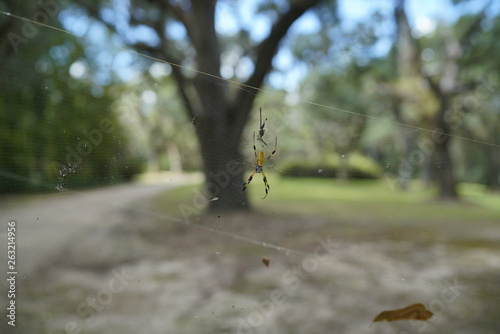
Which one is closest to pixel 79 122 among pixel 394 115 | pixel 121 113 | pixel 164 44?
pixel 121 113

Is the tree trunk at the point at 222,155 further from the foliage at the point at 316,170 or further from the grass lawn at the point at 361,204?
the grass lawn at the point at 361,204

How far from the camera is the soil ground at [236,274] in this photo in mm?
3018

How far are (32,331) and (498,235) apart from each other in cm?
735

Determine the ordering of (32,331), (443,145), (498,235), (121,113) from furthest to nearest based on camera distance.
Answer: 1. (443,145)
2. (498,235)
3. (121,113)
4. (32,331)

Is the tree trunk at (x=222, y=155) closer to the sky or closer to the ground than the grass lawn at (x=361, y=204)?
closer to the sky

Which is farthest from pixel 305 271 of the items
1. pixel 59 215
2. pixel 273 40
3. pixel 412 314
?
pixel 273 40

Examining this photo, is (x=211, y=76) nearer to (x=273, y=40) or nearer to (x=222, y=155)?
(x=222, y=155)

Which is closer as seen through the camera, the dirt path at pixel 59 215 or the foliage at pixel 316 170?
the dirt path at pixel 59 215

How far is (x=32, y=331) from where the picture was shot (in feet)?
9.12

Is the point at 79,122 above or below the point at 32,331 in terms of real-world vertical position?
above

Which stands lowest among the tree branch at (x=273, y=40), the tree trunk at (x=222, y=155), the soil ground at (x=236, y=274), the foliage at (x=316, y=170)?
the soil ground at (x=236, y=274)

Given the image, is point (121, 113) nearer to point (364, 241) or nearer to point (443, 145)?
point (364, 241)

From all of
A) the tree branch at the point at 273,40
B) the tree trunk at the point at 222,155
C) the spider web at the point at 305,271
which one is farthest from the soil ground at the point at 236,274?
the tree branch at the point at 273,40

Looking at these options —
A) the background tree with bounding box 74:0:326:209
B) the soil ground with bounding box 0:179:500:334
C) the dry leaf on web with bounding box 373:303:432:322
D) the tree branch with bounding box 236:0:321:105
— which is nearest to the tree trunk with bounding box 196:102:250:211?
the background tree with bounding box 74:0:326:209
